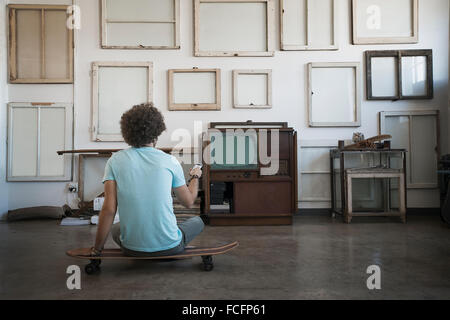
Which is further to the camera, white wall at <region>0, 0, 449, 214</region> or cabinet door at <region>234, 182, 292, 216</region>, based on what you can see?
white wall at <region>0, 0, 449, 214</region>

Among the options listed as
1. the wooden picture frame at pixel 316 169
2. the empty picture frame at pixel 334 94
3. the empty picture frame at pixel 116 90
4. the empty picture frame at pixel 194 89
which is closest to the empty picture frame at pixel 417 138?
the empty picture frame at pixel 334 94

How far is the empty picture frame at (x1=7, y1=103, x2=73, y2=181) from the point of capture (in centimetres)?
489

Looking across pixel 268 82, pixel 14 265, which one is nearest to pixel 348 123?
pixel 268 82

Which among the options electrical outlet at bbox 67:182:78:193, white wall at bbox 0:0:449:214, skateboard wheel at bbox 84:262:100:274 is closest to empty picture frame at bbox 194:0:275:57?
white wall at bbox 0:0:449:214

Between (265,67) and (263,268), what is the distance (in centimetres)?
334

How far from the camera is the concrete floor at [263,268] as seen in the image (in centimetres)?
188

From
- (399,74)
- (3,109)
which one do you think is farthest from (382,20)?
(3,109)

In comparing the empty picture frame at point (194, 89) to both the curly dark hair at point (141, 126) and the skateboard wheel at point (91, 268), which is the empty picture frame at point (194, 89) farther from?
the skateboard wheel at point (91, 268)

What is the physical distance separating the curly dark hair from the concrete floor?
2.70 ft

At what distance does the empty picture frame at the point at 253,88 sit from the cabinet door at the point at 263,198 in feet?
4.20

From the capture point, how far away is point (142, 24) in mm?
4969

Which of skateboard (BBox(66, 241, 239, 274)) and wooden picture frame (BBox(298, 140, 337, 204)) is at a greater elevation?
wooden picture frame (BBox(298, 140, 337, 204))

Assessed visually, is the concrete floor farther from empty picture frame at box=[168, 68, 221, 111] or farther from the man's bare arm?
empty picture frame at box=[168, 68, 221, 111]

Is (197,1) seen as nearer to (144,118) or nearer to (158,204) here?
(144,118)
